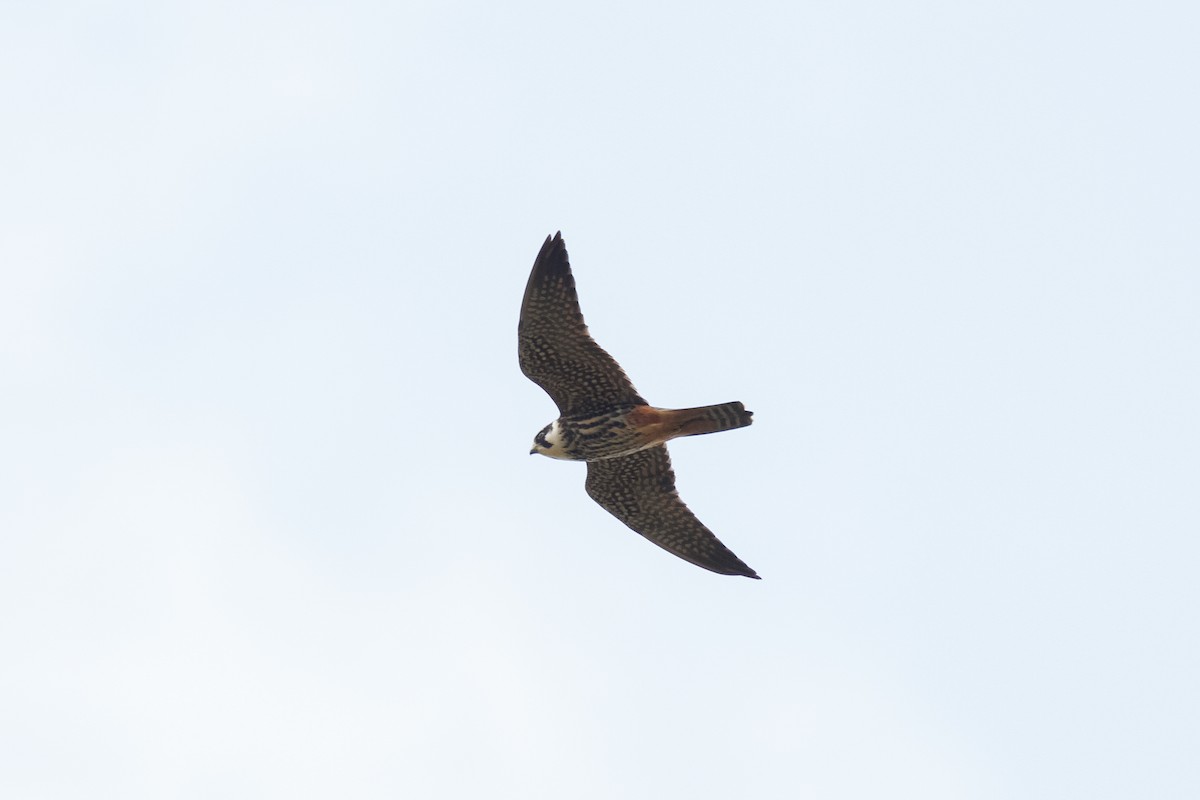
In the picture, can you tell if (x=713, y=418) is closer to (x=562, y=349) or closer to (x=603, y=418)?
(x=603, y=418)

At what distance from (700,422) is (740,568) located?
2179mm

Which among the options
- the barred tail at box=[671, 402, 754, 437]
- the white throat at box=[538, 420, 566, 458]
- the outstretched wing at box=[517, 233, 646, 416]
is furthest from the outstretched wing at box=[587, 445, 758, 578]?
the barred tail at box=[671, 402, 754, 437]

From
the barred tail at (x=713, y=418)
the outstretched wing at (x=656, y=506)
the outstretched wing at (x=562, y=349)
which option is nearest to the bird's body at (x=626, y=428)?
the barred tail at (x=713, y=418)

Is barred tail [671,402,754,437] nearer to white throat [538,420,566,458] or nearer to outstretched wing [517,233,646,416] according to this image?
outstretched wing [517,233,646,416]

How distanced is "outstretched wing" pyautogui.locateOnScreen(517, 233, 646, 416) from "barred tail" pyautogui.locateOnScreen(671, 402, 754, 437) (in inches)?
21.3

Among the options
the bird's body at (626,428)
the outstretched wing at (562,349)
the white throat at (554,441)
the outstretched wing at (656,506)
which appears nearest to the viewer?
the outstretched wing at (562,349)

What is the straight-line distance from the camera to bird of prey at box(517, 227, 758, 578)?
1594cm

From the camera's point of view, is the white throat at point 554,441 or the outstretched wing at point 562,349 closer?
the outstretched wing at point 562,349

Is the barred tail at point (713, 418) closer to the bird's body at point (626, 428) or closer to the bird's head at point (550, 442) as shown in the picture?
the bird's body at point (626, 428)

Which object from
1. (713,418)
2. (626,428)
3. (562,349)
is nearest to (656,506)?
(626,428)

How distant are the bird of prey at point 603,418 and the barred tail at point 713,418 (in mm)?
10

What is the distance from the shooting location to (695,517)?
17.5 meters

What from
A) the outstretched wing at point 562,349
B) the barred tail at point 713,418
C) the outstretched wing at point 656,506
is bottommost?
the outstretched wing at point 656,506

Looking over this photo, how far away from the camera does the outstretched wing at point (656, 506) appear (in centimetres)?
1744
